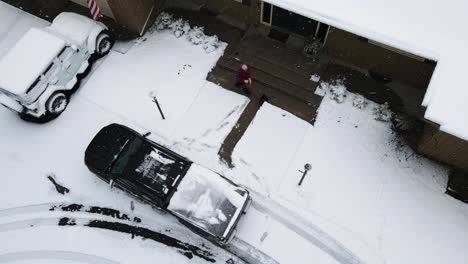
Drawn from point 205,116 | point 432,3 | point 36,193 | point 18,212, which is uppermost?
point 432,3

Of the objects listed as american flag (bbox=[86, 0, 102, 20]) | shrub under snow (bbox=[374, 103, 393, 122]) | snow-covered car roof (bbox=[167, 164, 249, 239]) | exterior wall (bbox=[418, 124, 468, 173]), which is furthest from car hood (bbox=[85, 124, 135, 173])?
exterior wall (bbox=[418, 124, 468, 173])

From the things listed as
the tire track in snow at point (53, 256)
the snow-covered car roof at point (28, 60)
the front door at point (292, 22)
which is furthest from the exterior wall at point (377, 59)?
the tire track in snow at point (53, 256)

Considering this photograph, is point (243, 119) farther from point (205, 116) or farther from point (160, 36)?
point (160, 36)

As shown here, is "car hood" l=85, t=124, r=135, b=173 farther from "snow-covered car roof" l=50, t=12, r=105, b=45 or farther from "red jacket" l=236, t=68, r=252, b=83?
"red jacket" l=236, t=68, r=252, b=83

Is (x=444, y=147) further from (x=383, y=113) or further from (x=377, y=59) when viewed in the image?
(x=377, y=59)

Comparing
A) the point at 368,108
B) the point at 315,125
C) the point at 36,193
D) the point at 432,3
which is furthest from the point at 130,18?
the point at 432,3

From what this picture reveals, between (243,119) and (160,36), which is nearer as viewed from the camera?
(243,119)
